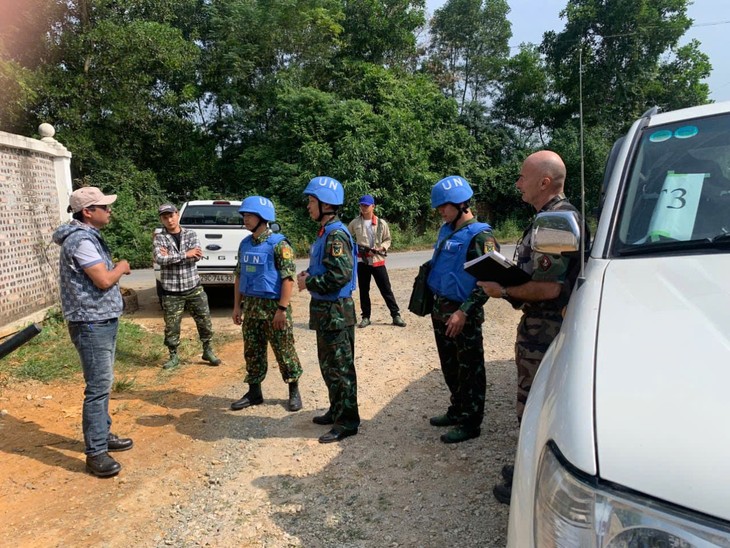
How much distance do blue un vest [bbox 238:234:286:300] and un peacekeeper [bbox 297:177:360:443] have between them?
1.70 ft

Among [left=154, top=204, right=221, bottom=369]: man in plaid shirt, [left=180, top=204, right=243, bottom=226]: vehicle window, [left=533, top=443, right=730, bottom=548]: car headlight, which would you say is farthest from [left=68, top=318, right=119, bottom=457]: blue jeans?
[left=180, top=204, right=243, bottom=226]: vehicle window

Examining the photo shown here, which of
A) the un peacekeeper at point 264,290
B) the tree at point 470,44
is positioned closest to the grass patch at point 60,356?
the un peacekeeper at point 264,290

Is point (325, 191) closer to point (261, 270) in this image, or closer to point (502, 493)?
point (261, 270)

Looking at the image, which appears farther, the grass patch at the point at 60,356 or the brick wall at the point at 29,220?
the brick wall at the point at 29,220

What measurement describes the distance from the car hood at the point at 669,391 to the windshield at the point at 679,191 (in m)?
0.37

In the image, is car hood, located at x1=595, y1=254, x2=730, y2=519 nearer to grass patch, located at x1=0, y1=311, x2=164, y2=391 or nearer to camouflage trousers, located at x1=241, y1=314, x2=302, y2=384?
camouflage trousers, located at x1=241, y1=314, x2=302, y2=384

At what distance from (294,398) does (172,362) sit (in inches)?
80.1

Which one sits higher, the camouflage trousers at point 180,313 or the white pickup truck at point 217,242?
the white pickup truck at point 217,242

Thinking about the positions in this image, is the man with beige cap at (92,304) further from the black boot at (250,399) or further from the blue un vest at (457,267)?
the blue un vest at (457,267)

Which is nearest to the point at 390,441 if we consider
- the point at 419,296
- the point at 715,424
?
the point at 419,296

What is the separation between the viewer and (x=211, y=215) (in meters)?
8.87

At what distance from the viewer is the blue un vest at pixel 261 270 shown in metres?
4.32

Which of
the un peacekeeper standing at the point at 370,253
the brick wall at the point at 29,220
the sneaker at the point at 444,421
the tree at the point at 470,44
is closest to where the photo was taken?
the sneaker at the point at 444,421

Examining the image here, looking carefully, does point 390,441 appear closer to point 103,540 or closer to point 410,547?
point 410,547
